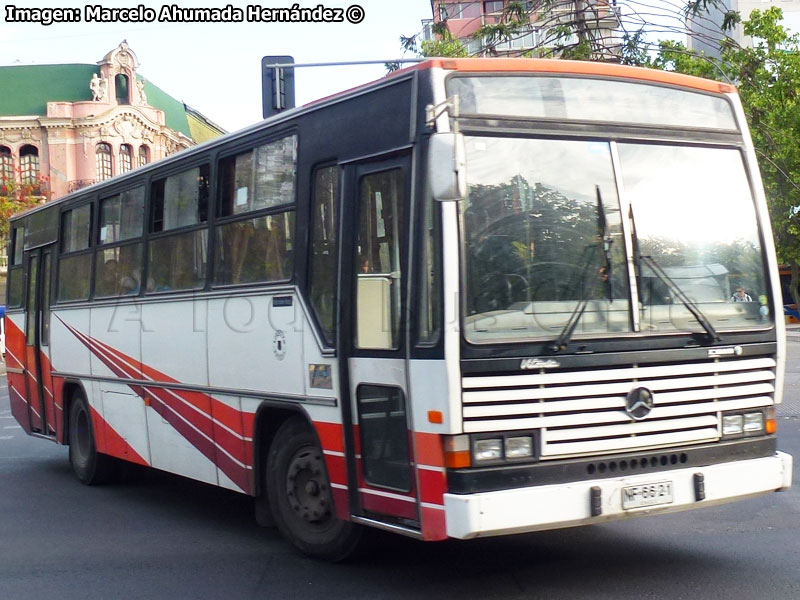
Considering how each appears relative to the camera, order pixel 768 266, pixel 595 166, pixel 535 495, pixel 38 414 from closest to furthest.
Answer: pixel 535 495 < pixel 595 166 < pixel 768 266 < pixel 38 414

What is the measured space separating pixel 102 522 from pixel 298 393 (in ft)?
10.0

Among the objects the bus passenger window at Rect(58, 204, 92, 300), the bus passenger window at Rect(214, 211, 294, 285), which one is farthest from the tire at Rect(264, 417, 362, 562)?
the bus passenger window at Rect(58, 204, 92, 300)

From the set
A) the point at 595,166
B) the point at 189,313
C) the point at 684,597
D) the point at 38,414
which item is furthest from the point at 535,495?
the point at 38,414

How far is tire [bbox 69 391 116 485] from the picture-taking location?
38.6 ft

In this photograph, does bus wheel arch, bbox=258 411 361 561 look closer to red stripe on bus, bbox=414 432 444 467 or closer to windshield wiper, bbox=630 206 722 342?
red stripe on bus, bbox=414 432 444 467

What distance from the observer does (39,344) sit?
13250 mm

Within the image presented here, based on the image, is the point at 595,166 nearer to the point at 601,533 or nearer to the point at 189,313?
the point at 601,533

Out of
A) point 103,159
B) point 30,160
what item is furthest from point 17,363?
point 30,160

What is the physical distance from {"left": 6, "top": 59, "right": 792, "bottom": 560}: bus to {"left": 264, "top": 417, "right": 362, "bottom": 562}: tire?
0.07 feet

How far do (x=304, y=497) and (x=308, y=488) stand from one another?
0.34ft

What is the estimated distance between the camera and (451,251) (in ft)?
20.0

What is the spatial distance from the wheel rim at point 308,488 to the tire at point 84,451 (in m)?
4.58

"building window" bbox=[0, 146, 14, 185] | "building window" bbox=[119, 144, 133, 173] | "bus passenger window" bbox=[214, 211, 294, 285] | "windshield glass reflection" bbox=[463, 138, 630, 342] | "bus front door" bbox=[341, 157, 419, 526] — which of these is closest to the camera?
"windshield glass reflection" bbox=[463, 138, 630, 342]

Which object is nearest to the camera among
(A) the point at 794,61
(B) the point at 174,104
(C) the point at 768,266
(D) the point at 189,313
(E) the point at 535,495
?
(E) the point at 535,495
